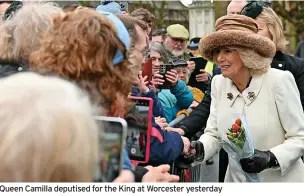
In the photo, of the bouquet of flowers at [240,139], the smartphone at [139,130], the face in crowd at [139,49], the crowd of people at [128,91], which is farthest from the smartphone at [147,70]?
the smartphone at [139,130]

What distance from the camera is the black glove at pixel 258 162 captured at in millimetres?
1872

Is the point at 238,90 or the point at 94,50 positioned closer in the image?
the point at 94,50

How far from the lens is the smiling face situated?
1.98m

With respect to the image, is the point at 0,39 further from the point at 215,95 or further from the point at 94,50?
the point at 215,95

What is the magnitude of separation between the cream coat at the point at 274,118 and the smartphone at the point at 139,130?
43cm

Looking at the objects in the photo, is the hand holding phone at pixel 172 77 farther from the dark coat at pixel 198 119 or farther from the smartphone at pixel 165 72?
the dark coat at pixel 198 119

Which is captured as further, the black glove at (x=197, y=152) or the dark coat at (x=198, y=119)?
the dark coat at (x=198, y=119)

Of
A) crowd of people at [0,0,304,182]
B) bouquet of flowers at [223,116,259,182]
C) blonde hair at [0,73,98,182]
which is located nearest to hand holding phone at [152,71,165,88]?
crowd of people at [0,0,304,182]

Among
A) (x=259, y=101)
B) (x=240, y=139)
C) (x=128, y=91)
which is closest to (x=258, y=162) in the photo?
(x=240, y=139)

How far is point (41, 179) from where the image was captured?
1031 millimetres

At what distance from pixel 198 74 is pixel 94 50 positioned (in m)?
1.43

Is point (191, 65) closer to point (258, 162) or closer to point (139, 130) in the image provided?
point (258, 162)

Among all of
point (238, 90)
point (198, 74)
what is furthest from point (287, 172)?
point (198, 74)
